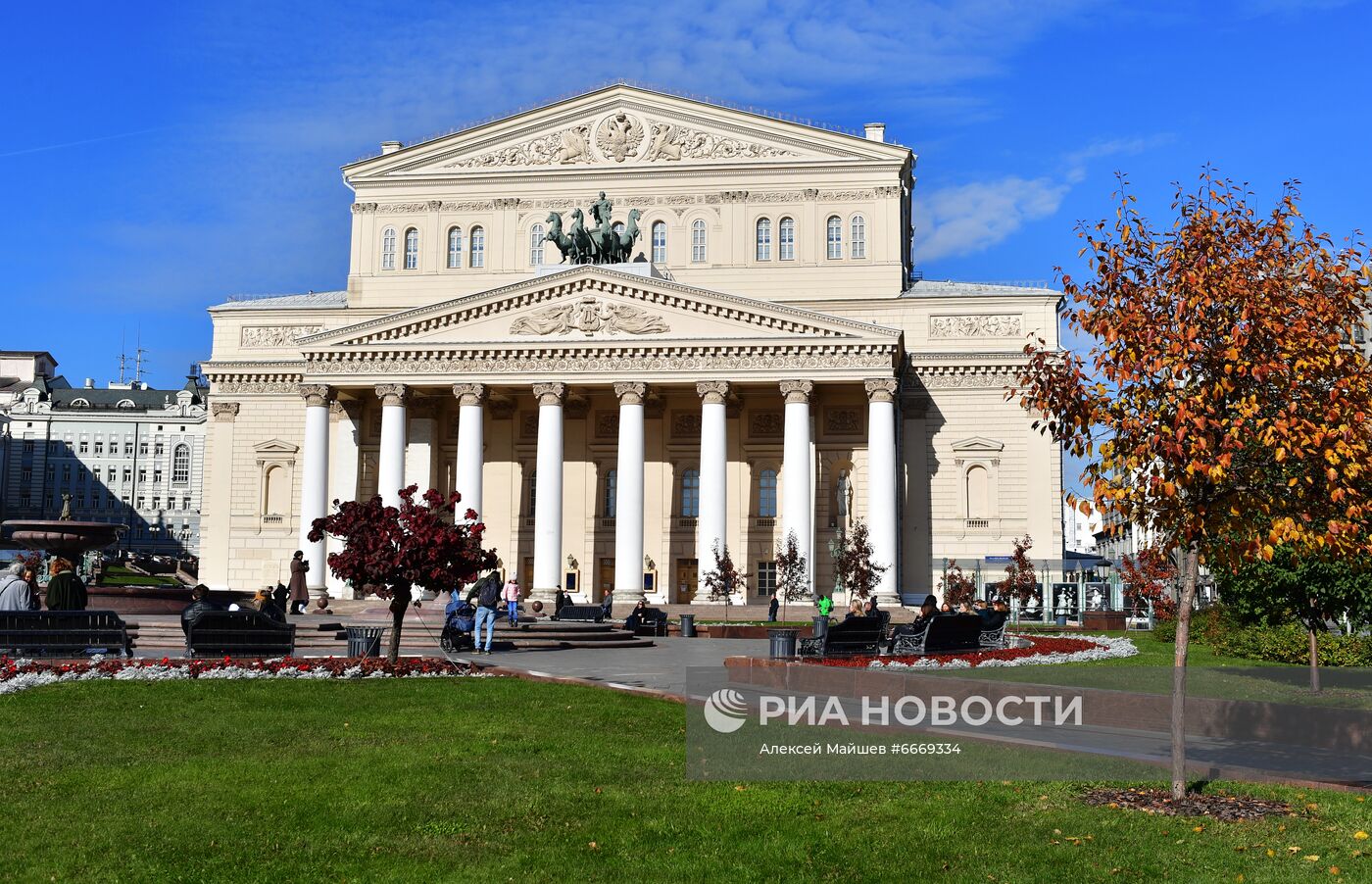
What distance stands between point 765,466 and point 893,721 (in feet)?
140

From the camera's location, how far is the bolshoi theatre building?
55.7 metres

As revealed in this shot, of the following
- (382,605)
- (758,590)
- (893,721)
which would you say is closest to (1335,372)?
(893,721)

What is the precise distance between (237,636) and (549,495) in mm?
32524

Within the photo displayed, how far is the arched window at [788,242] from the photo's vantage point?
6356 centimetres

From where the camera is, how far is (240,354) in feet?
215

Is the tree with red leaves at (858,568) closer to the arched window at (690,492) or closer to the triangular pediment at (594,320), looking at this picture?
the triangular pediment at (594,320)

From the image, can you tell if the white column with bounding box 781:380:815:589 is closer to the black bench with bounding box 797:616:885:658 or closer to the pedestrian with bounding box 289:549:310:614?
the pedestrian with bounding box 289:549:310:614

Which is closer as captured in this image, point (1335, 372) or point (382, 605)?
point (1335, 372)

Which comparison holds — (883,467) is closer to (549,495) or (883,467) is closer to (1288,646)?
(549,495)

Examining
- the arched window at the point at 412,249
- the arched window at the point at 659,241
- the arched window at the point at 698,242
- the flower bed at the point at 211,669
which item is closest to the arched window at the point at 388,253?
the arched window at the point at 412,249

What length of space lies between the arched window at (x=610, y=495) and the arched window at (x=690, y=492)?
3034 millimetres

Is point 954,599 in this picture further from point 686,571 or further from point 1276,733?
point 1276,733

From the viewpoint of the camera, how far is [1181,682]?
39.9ft

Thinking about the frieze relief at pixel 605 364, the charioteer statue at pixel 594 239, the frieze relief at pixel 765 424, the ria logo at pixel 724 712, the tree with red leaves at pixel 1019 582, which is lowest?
the ria logo at pixel 724 712
